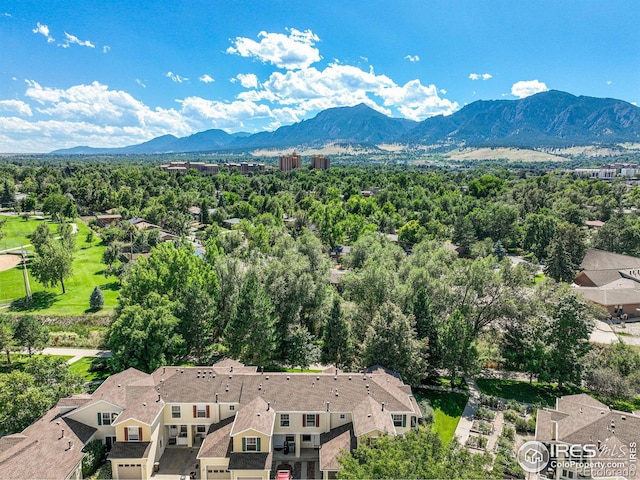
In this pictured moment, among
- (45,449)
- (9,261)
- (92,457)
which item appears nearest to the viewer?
(45,449)

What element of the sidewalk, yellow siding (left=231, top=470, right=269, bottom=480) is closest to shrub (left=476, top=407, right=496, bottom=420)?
the sidewalk

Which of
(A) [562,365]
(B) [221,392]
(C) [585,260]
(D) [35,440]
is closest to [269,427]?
(B) [221,392]

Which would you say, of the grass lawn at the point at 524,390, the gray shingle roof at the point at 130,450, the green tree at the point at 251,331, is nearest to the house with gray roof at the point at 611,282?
the grass lawn at the point at 524,390

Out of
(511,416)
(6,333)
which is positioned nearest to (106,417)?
(6,333)

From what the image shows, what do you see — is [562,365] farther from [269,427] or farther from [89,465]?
[89,465]

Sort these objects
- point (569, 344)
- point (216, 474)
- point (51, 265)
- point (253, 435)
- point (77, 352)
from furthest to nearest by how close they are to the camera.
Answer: point (51, 265) < point (77, 352) < point (569, 344) < point (216, 474) < point (253, 435)

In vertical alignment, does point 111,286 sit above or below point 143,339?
below

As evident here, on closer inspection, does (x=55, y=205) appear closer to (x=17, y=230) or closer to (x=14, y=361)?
(x=17, y=230)

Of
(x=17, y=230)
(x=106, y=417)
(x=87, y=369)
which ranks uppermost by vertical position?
(x=17, y=230)
